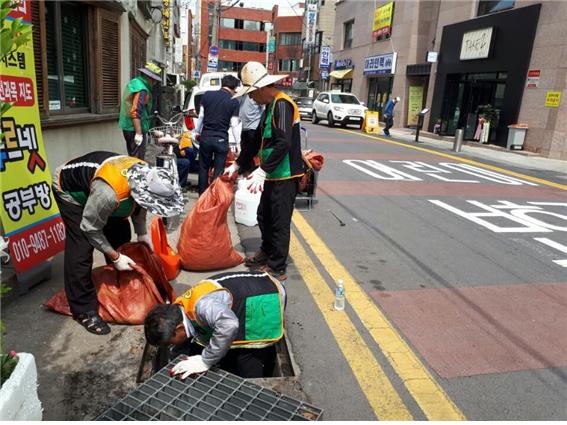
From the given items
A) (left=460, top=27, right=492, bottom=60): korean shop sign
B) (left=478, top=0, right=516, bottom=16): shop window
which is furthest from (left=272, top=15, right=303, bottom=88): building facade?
(left=460, top=27, right=492, bottom=60): korean shop sign

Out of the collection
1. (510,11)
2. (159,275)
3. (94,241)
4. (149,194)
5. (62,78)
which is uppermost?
(510,11)

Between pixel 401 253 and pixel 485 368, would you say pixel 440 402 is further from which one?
pixel 401 253

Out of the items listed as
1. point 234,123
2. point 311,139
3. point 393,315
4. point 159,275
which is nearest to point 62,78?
point 234,123

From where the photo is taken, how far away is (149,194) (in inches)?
108

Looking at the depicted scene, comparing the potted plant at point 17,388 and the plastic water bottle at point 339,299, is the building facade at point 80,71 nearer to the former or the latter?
the plastic water bottle at point 339,299

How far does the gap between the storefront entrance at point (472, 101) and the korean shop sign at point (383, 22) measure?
26.1 ft

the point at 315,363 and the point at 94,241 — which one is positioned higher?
the point at 94,241

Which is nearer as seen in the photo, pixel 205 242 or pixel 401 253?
pixel 205 242

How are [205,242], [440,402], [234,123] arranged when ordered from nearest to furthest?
[440,402] < [205,242] < [234,123]

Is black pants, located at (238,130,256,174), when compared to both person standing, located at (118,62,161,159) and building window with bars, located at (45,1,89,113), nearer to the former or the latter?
person standing, located at (118,62,161,159)

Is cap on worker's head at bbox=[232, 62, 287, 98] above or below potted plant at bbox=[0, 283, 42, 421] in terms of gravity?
above

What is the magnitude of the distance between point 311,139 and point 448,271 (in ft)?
39.1

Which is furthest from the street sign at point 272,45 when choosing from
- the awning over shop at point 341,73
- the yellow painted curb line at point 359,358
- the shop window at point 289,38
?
the yellow painted curb line at point 359,358

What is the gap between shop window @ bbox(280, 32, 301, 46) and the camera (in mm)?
59344
